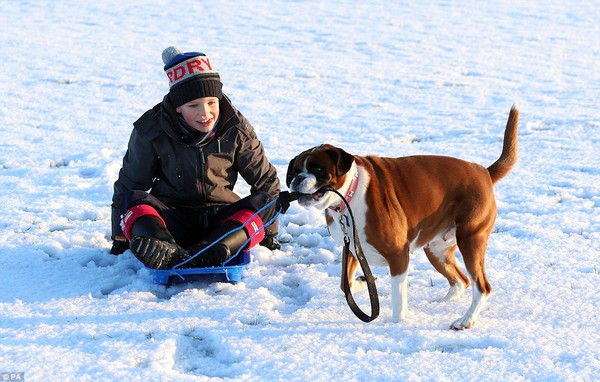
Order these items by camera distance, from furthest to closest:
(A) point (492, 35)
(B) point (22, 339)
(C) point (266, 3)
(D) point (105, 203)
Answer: (C) point (266, 3) → (A) point (492, 35) → (D) point (105, 203) → (B) point (22, 339)

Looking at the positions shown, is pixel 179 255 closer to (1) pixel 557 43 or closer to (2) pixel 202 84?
(2) pixel 202 84

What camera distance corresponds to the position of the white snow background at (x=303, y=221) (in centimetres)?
326

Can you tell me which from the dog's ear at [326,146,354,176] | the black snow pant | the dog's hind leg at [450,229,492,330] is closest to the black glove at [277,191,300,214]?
the dog's ear at [326,146,354,176]

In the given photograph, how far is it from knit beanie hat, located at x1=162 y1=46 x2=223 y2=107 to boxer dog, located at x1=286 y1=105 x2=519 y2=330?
1191 mm

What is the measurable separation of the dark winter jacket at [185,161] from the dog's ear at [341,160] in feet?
4.55

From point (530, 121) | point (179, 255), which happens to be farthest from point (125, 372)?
point (530, 121)

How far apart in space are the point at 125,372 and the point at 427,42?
1421cm

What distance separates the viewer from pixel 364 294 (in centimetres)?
409

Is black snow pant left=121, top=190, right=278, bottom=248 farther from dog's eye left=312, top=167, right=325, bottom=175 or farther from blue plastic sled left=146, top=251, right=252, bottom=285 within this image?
dog's eye left=312, top=167, right=325, bottom=175

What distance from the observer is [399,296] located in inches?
142

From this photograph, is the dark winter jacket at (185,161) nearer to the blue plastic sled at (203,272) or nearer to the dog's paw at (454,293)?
the blue plastic sled at (203,272)

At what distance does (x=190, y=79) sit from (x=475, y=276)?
2208mm

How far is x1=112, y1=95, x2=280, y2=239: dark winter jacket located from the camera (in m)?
4.52

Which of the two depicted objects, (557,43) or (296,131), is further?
(557,43)
